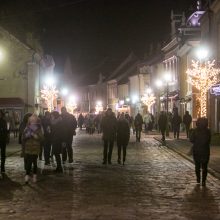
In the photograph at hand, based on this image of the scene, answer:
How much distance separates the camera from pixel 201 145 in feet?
48.4

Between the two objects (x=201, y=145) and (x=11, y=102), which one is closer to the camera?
(x=201, y=145)

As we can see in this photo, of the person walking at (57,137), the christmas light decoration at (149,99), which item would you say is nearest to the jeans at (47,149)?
the person walking at (57,137)

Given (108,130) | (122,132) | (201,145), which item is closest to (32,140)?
(201,145)

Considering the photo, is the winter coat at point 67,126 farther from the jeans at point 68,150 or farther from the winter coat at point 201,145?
the winter coat at point 201,145

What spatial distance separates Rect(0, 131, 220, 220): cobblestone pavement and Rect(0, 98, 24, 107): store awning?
33.3 meters

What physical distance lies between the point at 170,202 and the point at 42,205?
2.46 meters

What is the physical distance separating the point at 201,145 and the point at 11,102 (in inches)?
1646

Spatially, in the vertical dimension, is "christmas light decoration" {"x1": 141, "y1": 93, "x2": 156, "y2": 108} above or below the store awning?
above

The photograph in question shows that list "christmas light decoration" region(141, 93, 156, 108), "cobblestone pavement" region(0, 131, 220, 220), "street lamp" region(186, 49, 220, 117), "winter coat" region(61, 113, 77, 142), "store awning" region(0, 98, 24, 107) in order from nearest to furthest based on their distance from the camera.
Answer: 1. "cobblestone pavement" region(0, 131, 220, 220)
2. "winter coat" region(61, 113, 77, 142)
3. "street lamp" region(186, 49, 220, 117)
4. "store awning" region(0, 98, 24, 107)
5. "christmas light decoration" region(141, 93, 156, 108)

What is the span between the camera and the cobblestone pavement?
10539 mm

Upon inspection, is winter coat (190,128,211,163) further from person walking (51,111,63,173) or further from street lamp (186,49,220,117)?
street lamp (186,49,220,117)

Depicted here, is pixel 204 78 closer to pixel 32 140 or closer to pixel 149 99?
pixel 32 140

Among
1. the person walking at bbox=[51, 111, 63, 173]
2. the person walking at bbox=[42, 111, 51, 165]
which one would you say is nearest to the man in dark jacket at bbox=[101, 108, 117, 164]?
the person walking at bbox=[42, 111, 51, 165]

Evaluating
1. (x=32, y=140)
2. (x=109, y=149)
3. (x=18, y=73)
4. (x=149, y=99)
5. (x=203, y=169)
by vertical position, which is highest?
(x=18, y=73)
